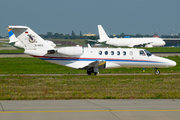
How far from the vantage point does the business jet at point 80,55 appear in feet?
79.4

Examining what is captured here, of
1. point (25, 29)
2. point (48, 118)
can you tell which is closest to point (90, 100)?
point (48, 118)

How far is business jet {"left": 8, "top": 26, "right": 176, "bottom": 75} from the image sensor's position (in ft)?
79.4

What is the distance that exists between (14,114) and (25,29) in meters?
15.0

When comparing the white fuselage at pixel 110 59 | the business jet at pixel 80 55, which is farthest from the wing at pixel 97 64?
the white fuselage at pixel 110 59

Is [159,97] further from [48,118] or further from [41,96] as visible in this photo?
[48,118]

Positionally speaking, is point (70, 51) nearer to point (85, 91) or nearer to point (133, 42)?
point (85, 91)

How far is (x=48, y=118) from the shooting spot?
31.4 feet

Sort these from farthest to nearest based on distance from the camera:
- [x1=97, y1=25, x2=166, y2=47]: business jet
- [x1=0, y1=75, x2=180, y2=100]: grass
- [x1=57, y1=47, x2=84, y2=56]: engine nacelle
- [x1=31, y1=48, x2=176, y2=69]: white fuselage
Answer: [x1=97, y1=25, x2=166, y2=47]: business jet → [x1=31, y1=48, x2=176, y2=69]: white fuselage → [x1=57, y1=47, x2=84, y2=56]: engine nacelle → [x1=0, y1=75, x2=180, y2=100]: grass

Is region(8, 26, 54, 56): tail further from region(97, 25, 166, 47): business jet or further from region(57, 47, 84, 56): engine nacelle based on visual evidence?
region(97, 25, 166, 47): business jet

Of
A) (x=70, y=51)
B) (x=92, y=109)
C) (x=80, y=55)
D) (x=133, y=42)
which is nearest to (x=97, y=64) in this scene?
(x=80, y=55)

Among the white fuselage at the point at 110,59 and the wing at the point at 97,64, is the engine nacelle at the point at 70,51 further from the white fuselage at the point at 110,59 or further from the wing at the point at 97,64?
the wing at the point at 97,64

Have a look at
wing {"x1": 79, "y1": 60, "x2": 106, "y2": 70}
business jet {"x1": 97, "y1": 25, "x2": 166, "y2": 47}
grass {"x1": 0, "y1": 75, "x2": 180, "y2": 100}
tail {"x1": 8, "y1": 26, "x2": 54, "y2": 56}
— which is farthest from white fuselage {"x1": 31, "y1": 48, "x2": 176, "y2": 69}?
business jet {"x1": 97, "y1": 25, "x2": 166, "y2": 47}

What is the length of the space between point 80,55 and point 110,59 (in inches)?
102

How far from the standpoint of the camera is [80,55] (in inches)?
973
